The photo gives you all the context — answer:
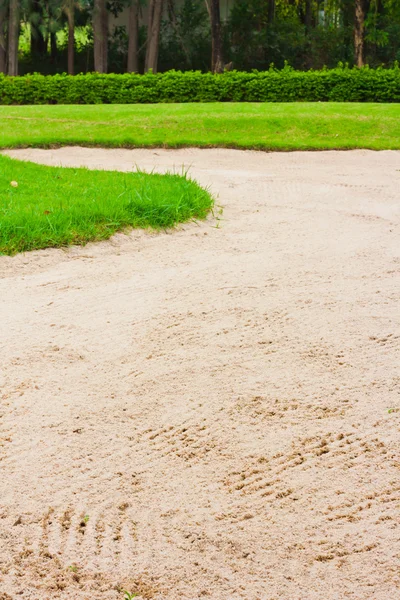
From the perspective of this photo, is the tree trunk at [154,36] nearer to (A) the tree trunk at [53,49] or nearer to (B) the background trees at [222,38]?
(B) the background trees at [222,38]

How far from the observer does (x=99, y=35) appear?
26953 millimetres

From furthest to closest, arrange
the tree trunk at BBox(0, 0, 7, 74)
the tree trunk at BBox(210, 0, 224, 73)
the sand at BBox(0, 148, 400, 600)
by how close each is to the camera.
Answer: the tree trunk at BBox(0, 0, 7, 74), the tree trunk at BBox(210, 0, 224, 73), the sand at BBox(0, 148, 400, 600)

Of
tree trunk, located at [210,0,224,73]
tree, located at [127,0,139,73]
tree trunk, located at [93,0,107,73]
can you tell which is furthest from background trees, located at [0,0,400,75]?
tree trunk, located at [210,0,224,73]

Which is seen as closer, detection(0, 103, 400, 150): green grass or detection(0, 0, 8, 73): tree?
detection(0, 103, 400, 150): green grass

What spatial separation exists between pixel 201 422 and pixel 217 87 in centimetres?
1767

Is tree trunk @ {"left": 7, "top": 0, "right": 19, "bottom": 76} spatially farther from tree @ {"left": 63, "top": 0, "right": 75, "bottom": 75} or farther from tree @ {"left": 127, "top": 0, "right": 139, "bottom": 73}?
tree @ {"left": 127, "top": 0, "right": 139, "bottom": 73}

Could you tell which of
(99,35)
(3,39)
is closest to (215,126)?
(99,35)

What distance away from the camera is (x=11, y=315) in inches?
154

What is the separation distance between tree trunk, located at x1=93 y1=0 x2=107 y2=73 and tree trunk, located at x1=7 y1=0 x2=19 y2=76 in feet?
10.0

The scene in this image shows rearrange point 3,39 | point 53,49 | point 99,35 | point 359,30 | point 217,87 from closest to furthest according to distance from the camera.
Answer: point 217,87 → point 359,30 → point 99,35 → point 3,39 → point 53,49

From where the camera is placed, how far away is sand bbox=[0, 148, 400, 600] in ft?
6.79

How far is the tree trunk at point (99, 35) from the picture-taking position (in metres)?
26.8

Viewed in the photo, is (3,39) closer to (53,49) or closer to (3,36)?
(3,36)

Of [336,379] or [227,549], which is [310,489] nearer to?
[227,549]
